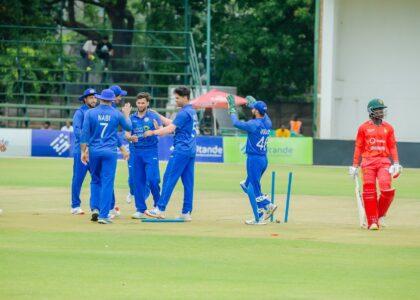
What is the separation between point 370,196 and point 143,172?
395 cm

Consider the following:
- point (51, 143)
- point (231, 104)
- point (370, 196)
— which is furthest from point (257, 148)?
point (51, 143)

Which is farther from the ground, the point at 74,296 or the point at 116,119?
the point at 116,119

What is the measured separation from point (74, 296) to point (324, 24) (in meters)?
35.8

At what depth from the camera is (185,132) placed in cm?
1852

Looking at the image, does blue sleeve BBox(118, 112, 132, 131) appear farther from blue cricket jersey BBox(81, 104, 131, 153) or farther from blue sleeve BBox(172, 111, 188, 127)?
blue sleeve BBox(172, 111, 188, 127)

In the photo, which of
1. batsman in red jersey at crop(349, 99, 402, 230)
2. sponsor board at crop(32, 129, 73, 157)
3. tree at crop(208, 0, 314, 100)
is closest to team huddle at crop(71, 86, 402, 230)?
batsman in red jersey at crop(349, 99, 402, 230)

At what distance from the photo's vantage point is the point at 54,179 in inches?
1159

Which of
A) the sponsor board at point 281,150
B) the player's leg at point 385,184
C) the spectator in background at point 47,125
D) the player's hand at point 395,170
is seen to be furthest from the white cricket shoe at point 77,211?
the spectator in background at point 47,125

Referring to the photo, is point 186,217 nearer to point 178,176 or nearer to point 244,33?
point 178,176

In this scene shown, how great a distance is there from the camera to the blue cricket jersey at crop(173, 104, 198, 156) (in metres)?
18.4

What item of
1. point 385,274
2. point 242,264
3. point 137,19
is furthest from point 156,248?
point 137,19

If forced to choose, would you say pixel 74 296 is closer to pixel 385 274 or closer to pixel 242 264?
pixel 242 264

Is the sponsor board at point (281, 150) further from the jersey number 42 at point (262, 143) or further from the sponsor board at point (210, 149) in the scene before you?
the jersey number 42 at point (262, 143)

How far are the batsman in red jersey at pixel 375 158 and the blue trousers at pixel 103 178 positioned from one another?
3.75 metres
